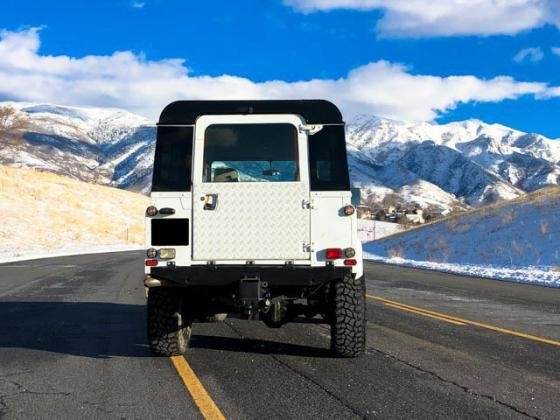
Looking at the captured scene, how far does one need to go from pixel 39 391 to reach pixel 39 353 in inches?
68.9

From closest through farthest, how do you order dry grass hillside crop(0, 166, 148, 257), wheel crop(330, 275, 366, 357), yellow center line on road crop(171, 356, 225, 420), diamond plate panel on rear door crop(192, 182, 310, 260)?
yellow center line on road crop(171, 356, 225, 420)
diamond plate panel on rear door crop(192, 182, 310, 260)
wheel crop(330, 275, 366, 357)
dry grass hillside crop(0, 166, 148, 257)

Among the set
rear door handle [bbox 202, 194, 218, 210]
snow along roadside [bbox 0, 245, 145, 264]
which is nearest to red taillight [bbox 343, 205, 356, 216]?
rear door handle [bbox 202, 194, 218, 210]

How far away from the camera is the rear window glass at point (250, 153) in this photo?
6426mm

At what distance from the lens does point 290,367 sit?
6242mm

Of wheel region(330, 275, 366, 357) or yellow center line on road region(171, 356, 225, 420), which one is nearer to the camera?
yellow center line on road region(171, 356, 225, 420)

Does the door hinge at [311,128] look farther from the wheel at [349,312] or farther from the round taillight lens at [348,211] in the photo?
the wheel at [349,312]

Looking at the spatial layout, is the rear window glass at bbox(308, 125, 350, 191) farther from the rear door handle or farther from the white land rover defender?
the rear door handle

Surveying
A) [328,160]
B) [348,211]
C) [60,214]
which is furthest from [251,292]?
[60,214]

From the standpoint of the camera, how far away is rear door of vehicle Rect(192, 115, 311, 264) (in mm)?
6168

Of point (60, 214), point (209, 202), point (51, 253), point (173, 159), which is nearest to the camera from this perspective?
point (209, 202)

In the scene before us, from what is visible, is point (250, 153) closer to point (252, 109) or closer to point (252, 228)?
point (252, 109)

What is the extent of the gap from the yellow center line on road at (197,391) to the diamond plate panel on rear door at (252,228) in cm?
113

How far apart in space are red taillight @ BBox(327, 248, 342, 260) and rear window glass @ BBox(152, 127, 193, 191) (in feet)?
5.09

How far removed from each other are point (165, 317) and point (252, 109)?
2363 mm
